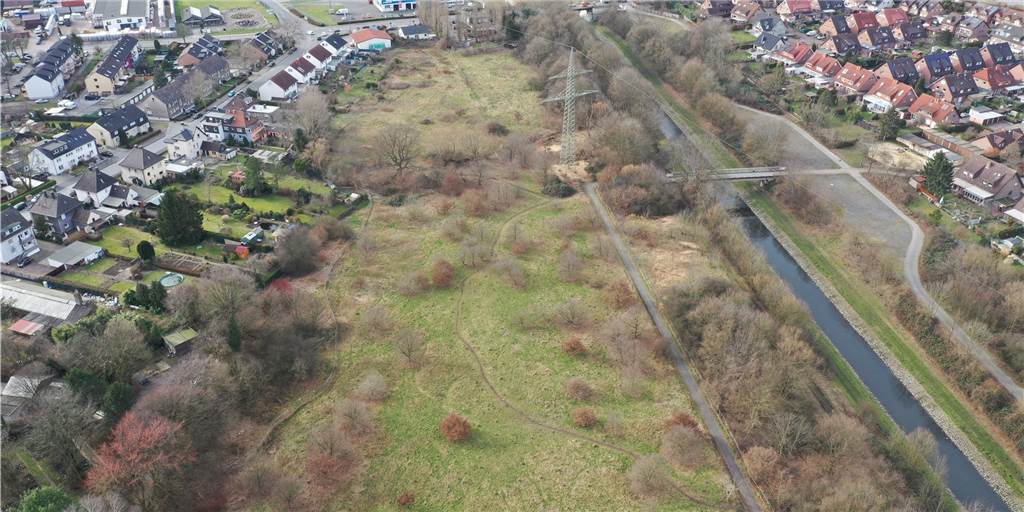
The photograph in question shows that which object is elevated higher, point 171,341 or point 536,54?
point 536,54

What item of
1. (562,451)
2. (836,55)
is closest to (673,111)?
(836,55)

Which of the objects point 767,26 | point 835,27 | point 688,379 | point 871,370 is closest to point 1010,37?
point 835,27

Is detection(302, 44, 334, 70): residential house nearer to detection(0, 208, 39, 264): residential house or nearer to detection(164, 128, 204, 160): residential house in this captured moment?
detection(164, 128, 204, 160): residential house

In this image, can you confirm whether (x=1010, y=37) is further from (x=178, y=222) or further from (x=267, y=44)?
(x=178, y=222)

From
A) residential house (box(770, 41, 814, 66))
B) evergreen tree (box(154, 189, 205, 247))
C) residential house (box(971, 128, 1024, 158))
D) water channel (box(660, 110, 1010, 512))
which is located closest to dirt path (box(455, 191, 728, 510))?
water channel (box(660, 110, 1010, 512))

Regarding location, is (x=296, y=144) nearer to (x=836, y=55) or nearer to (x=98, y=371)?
(x=98, y=371)

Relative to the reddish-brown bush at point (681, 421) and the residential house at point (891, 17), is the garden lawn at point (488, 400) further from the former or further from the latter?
the residential house at point (891, 17)

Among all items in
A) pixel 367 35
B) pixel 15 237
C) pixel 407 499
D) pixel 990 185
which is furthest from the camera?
pixel 367 35
